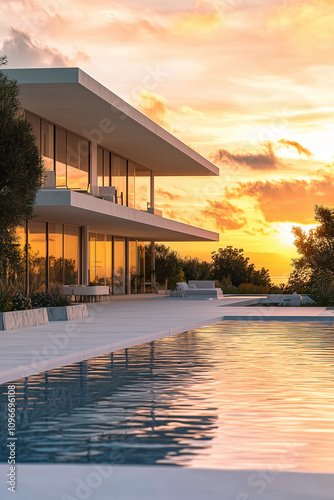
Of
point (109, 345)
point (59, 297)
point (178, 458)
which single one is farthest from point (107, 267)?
point (178, 458)

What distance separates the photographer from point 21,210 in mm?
18234

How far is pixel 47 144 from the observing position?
101ft

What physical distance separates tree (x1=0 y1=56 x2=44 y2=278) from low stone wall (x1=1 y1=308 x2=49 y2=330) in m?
1.95

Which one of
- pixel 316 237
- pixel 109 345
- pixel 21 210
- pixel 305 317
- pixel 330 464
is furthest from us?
pixel 316 237

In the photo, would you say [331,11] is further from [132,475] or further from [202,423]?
[132,475]

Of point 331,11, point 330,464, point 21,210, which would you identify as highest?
point 331,11

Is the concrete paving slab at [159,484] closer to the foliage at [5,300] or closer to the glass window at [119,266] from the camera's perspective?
the foliage at [5,300]

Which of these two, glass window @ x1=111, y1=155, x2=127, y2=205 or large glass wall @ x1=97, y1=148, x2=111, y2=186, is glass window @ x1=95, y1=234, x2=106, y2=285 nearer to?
glass window @ x1=111, y1=155, x2=127, y2=205

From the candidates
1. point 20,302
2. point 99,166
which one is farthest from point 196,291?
point 20,302

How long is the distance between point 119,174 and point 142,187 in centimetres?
544

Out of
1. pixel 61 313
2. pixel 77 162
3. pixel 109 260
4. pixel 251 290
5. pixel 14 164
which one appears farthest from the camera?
pixel 251 290

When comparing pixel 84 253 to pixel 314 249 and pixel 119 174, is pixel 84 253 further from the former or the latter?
pixel 314 249

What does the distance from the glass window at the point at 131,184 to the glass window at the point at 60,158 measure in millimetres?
11546

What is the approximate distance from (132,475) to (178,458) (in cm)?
75
